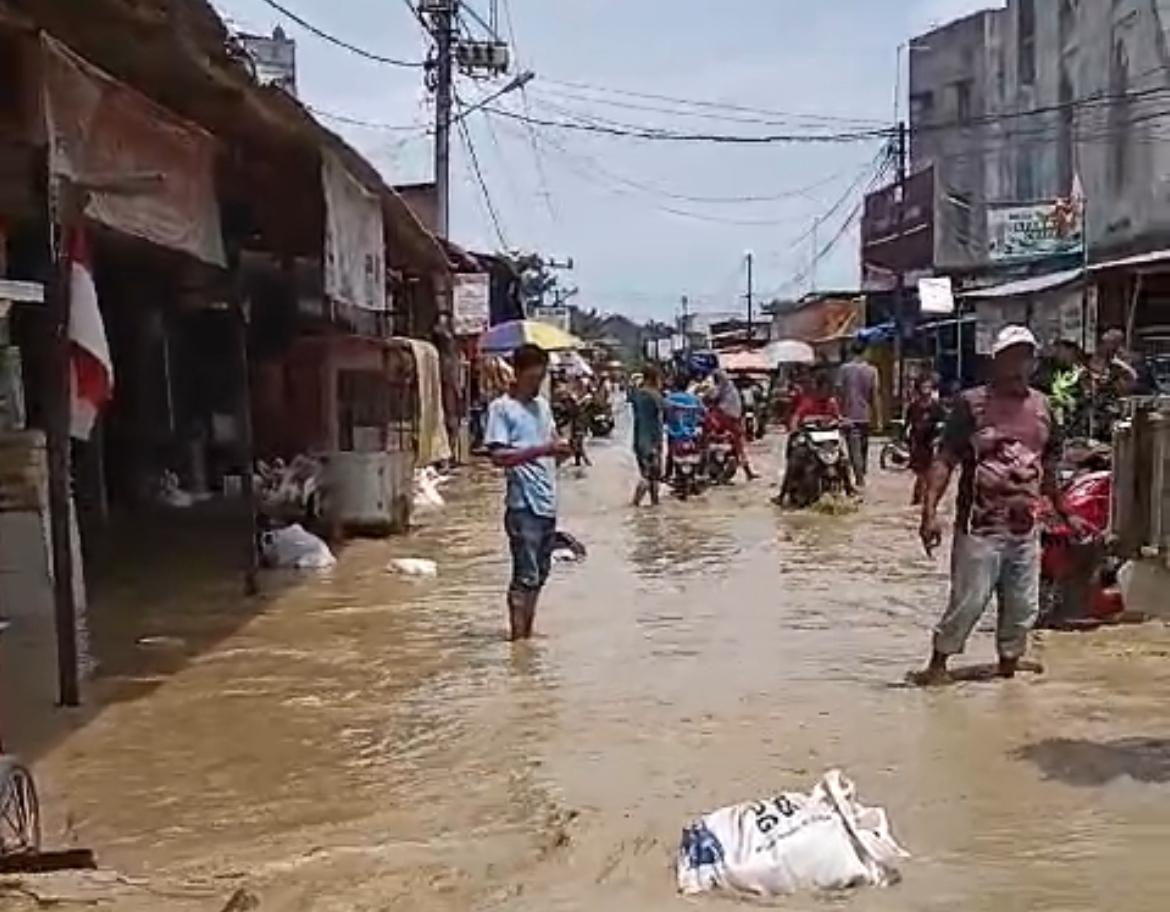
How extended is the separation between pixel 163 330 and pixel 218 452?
1.86 meters

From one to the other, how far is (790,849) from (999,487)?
12.5ft

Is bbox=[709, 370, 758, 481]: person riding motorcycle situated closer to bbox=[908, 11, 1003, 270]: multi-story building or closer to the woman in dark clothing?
the woman in dark clothing

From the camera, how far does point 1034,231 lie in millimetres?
34094

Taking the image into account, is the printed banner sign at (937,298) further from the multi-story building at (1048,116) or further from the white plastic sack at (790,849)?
the white plastic sack at (790,849)

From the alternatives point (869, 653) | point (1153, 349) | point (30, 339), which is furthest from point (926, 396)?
point (30, 339)

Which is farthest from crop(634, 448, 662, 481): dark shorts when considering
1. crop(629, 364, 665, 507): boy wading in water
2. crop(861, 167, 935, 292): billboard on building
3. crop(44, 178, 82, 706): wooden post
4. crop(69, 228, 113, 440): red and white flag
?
crop(861, 167, 935, 292): billboard on building

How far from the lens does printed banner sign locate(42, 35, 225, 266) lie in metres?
8.62

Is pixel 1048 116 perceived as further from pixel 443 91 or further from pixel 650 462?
pixel 650 462

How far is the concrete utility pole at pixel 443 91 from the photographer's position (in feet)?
118

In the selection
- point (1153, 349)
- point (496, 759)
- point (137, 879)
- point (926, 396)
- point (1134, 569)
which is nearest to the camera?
point (137, 879)

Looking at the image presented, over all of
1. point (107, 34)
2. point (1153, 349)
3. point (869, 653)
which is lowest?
point (869, 653)

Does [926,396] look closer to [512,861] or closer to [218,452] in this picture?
[218,452]

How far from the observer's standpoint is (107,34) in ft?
28.7

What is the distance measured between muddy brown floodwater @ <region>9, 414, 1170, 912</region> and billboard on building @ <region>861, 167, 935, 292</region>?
2902 centimetres
